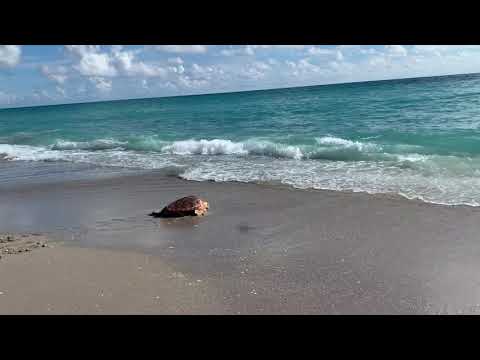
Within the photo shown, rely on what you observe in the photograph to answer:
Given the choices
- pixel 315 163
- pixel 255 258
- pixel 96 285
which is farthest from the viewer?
pixel 315 163

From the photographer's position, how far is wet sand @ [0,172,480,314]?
4598 mm

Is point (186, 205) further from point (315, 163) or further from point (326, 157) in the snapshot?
point (326, 157)

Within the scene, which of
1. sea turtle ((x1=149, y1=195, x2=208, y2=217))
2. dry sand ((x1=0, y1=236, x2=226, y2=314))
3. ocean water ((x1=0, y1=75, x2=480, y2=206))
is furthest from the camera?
ocean water ((x1=0, y1=75, x2=480, y2=206))

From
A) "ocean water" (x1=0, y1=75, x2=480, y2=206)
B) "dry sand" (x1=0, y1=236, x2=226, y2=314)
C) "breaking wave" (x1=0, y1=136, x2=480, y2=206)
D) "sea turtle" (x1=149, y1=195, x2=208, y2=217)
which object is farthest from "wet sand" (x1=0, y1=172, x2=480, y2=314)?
"ocean water" (x1=0, y1=75, x2=480, y2=206)

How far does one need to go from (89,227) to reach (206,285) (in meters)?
3.84

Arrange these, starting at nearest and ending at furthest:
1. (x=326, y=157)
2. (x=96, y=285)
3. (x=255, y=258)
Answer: (x=96, y=285) → (x=255, y=258) → (x=326, y=157)

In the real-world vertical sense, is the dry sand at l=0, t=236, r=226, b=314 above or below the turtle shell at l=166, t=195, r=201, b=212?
below

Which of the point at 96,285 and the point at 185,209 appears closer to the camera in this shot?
the point at 96,285

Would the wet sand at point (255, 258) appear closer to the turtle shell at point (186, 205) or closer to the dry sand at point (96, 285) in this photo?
the dry sand at point (96, 285)

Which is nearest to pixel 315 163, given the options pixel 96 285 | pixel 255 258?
pixel 255 258

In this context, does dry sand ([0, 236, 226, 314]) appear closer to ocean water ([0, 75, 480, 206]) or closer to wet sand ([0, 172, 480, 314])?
wet sand ([0, 172, 480, 314])

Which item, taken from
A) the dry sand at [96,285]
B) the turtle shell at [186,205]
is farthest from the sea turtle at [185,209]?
the dry sand at [96,285]

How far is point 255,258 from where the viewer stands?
5871 mm
